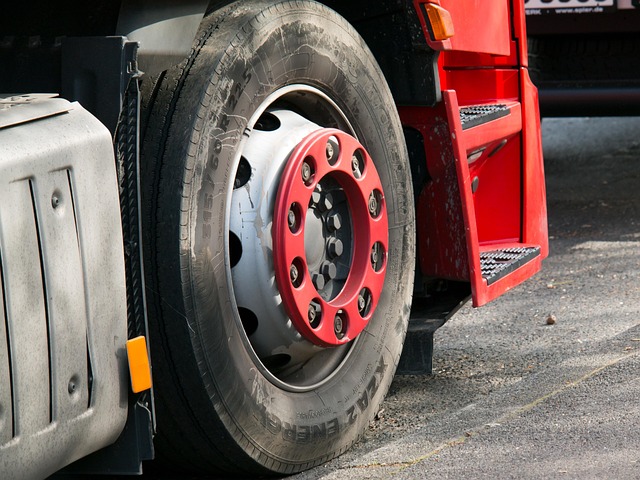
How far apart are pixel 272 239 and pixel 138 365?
1.40 feet

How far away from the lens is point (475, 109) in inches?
134

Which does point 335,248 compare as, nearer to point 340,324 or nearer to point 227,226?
point 340,324

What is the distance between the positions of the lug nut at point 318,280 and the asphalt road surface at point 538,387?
420 millimetres

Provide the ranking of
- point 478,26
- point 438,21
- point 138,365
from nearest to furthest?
point 138,365 → point 438,21 → point 478,26

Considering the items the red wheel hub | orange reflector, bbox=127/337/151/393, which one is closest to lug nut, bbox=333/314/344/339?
the red wheel hub

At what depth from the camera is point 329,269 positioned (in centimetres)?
267

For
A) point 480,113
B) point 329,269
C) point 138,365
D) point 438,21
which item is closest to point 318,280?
point 329,269

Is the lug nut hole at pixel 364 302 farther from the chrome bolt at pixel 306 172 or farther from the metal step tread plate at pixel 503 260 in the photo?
the metal step tread plate at pixel 503 260

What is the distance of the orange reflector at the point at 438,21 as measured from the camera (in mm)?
2953

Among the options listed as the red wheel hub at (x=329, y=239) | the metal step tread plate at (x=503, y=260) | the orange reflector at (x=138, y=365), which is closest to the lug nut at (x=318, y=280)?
the red wheel hub at (x=329, y=239)

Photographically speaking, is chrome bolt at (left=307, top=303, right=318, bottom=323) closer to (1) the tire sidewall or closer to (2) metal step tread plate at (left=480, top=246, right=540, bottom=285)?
(1) the tire sidewall

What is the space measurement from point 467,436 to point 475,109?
1.04m

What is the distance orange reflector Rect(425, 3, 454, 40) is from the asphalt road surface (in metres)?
0.97

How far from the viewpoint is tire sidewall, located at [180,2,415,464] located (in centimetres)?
230
